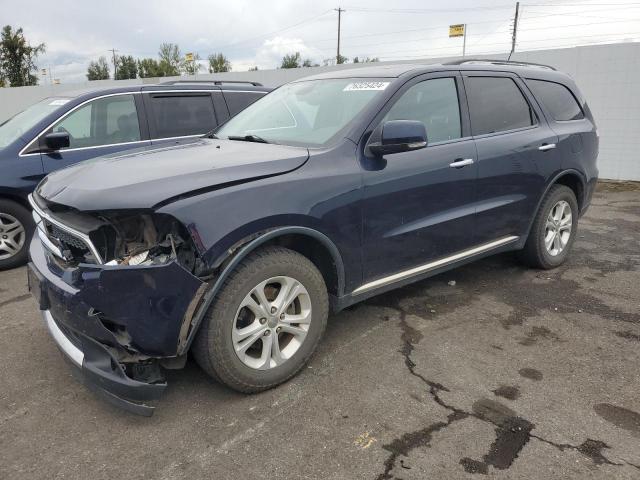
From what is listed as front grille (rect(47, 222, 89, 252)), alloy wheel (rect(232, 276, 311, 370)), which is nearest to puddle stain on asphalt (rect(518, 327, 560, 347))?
A: alloy wheel (rect(232, 276, 311, 370))

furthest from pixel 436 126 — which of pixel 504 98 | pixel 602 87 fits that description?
pixel 602 87

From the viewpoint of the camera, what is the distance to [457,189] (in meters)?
3.68

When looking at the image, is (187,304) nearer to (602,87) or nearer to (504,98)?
(504,98)

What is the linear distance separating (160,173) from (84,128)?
10.9 ft

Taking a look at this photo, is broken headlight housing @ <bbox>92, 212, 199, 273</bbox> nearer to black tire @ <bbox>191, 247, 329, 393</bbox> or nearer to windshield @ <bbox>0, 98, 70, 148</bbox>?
black tire @ <bbox>191, 247, 329, 393</bbox>

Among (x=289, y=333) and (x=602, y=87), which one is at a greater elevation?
(x=602, y=87)

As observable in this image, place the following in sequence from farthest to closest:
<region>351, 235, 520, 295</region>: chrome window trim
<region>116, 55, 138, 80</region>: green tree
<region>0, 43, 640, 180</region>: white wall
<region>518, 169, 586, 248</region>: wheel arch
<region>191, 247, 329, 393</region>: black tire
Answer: <region>116, 55, 138, 80</region>: green tree, <region>0, 43, 640, 180</region>: white wall, <region>518, 169, 586, 248</region>: wheel arch, <region>351, 235, 520, 295</region>: chrome window trim, <region>191, 247, 329, 393</region>: black tire

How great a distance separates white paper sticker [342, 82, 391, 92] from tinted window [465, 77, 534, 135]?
2.83 feet

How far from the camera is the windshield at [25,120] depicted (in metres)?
5.18

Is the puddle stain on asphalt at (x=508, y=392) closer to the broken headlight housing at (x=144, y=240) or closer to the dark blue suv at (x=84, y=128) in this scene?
the broken headlight housing at (x=144, y=240)

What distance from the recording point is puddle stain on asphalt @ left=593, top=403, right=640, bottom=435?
2570mm

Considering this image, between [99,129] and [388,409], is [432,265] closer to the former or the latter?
[388,409]

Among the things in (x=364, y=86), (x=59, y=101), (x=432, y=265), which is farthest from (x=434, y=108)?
(x=59, y=101)

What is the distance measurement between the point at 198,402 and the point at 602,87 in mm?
10114
